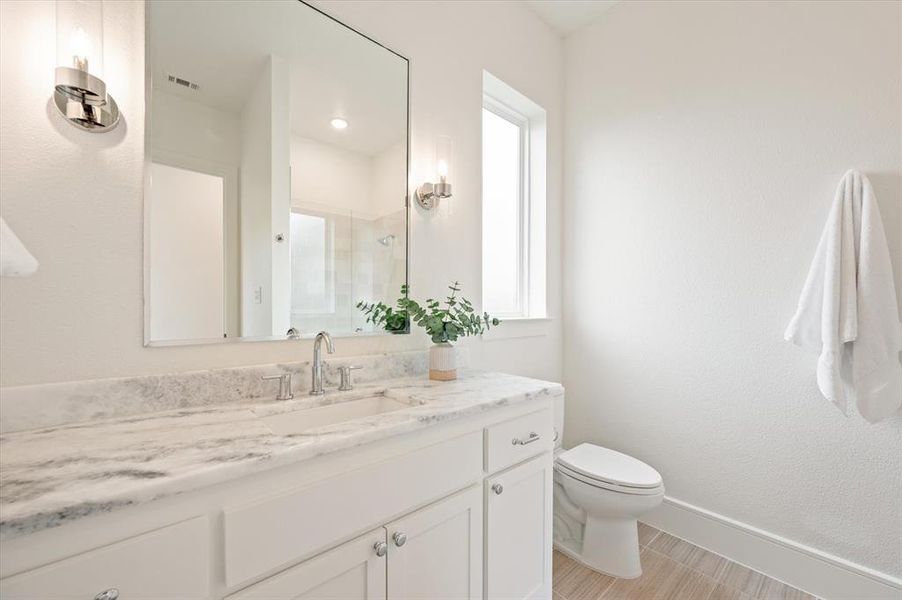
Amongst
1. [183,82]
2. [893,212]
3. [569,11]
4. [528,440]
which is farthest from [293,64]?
[893,212]

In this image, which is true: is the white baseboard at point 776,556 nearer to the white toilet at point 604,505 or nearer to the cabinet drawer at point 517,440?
the white toilet at point 604,505

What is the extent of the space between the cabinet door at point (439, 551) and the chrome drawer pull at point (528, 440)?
0.66 feet

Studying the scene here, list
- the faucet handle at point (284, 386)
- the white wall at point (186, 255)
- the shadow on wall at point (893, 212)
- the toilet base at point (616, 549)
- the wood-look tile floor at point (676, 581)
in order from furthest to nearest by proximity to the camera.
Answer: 1. the toilet base at point (616, 549)
2. the wood-look tile floor at point (676, 581)
3. the shadow on wall at point (893, 212)
4. the faucet handle at point (284, 386)
5. the white wall at point (186, 255)

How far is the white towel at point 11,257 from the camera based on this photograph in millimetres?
650

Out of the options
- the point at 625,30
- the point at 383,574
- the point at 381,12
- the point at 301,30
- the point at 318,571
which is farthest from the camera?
the point at 625,30

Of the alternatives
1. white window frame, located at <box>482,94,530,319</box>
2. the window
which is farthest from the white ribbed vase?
white window frame, located at <box>482,94,530,319</box>

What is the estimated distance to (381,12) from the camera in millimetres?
1546

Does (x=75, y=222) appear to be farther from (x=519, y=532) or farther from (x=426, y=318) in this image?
(x=519, y=532)

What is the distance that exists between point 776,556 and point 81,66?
115 inches

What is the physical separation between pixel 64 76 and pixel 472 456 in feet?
4.56

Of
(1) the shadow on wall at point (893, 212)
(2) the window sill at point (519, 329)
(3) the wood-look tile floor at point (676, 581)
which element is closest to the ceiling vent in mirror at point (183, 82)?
(2) the window sill at point (519, 329)

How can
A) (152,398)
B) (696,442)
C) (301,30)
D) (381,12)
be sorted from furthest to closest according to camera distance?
(696,442) → (381,12) → (301,30) → (152,398)

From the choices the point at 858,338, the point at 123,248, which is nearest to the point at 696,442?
the point at 858,338

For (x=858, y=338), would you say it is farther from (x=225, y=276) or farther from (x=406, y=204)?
(x=225, y=276)
